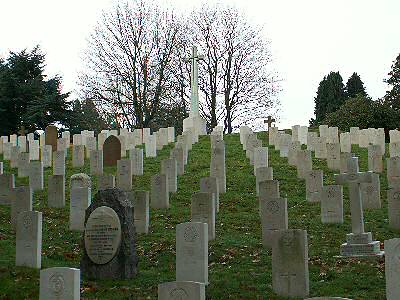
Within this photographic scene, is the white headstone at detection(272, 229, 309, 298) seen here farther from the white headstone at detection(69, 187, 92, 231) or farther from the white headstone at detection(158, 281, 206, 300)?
the white headstone at detection(69, 187, 92, 231)

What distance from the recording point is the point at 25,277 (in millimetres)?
9820

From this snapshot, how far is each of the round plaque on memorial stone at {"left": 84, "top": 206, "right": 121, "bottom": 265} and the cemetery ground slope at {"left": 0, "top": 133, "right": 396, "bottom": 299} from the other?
447 millimetres

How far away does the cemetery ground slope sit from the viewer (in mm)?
9164

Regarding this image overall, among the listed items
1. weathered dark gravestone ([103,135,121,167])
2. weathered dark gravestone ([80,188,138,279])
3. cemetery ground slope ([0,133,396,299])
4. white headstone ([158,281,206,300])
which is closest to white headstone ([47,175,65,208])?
cemetery ground slope ([0,133,396,299])

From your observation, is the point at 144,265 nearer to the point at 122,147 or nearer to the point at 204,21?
the point at 122,147

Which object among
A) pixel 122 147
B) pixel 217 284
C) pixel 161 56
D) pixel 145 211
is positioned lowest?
pixel 217 284

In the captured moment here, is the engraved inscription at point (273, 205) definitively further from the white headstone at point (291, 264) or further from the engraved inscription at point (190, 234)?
the white headstone at point (291, 264)

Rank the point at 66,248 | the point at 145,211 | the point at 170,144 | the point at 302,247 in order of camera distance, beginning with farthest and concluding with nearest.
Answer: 1. the point at 170,144
2. the point at 145,211
3. the point at 66,248
4. the point at 302,247

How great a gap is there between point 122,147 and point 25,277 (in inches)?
516

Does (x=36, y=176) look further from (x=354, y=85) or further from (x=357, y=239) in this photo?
(x=354, y=85)

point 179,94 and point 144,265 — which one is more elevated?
point 179,94

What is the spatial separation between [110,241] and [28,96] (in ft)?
102

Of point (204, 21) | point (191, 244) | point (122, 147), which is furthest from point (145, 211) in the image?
point (204, 21)

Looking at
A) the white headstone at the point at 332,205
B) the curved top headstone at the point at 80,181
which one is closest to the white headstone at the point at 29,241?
the curved top headstone at the point at 80,181
